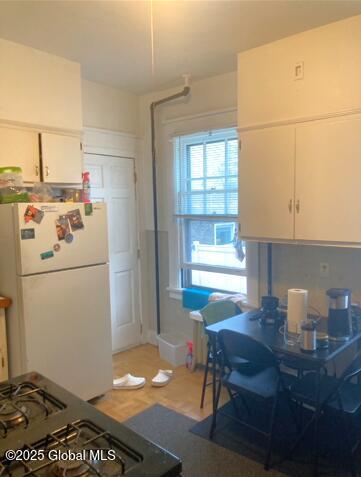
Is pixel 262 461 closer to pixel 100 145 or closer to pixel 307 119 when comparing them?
pixel 307 119

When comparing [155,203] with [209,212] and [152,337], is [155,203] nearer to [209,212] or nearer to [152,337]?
[209,212]

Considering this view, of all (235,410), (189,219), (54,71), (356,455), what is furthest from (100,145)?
(356,455)

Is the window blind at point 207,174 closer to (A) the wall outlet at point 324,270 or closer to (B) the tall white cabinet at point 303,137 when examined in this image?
(B) the tall white cabinet at point 303,137

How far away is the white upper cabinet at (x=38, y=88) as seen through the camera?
269 cm

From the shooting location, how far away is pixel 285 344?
2.24 m

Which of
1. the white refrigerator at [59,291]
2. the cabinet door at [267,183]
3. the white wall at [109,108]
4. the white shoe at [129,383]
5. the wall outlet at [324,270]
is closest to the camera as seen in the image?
the white refrigerator at [59,291]

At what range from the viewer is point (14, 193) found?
2600mm

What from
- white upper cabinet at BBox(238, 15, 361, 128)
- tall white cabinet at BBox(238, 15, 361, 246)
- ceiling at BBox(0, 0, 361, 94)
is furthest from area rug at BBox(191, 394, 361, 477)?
ceiling at BBox(0, 0, 361, 94)

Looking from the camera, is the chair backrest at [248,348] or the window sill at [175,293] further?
the window sill at [175,293]

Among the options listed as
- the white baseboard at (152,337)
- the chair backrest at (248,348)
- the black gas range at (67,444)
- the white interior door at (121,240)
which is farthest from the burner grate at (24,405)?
the white baseboard at (152,337)

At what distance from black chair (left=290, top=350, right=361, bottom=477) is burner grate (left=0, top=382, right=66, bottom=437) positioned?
1.54 m

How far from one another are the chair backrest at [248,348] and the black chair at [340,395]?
9.9 inches

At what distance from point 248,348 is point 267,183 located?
1191 mm

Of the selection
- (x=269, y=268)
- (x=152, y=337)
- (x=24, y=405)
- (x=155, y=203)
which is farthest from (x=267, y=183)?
(x=152, y=337)
